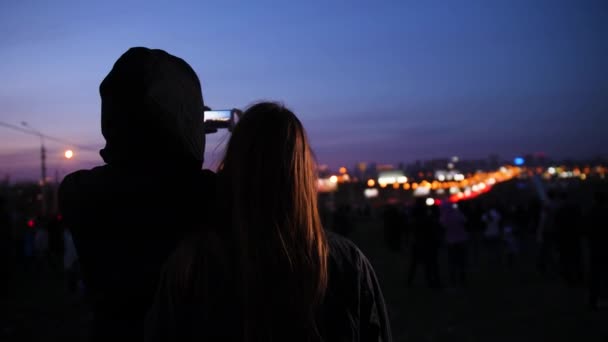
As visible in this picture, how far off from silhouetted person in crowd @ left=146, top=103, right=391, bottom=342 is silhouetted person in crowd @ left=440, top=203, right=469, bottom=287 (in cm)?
→ 919

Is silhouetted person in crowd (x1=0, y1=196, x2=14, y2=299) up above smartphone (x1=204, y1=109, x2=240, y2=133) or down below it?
below

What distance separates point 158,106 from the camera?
62.6 inches

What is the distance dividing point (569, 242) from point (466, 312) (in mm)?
3551

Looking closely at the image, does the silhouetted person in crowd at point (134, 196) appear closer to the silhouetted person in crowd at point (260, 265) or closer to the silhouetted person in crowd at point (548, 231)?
the silhouetted person in crowd at point (260, 265)

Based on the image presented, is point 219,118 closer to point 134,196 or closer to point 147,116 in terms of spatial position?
point 147,116

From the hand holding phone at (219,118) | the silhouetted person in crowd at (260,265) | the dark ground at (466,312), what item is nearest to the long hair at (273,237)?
the silhouetted person in crowd at (260,265)

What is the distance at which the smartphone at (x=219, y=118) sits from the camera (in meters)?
2.34

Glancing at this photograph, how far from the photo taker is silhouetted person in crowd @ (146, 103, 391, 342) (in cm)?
139

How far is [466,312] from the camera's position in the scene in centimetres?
786

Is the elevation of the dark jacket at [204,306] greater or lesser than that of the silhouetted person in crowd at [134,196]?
lesser

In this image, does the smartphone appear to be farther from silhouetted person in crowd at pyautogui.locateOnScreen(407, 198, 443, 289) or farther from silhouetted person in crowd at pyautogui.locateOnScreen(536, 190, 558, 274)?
silhouetted person in crowd at pyautogui.locateOnScreen(536, 190, 558, 274)

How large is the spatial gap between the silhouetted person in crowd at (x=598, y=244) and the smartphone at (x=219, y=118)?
7.17 m

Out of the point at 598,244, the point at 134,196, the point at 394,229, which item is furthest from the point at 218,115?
the point at 394,229

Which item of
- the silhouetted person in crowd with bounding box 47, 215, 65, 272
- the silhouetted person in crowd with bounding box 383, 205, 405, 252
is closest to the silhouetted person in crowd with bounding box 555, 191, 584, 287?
the silhouetted person in crowd with bounding box 383, 205, 405, 252
